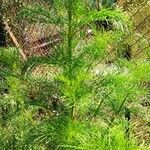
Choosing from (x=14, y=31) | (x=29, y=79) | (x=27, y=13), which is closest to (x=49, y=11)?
A: (x=27, y=13)

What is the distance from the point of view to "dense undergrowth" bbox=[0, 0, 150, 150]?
1928 mm

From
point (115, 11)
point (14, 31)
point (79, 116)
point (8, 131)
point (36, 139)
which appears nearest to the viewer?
point (115, 11)

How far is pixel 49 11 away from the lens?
1.98 m

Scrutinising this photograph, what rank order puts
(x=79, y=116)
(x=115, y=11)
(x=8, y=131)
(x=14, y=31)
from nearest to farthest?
1. (x=115, y=11)
2. (x=79, y=116)
3. (x=8, y=131)
4. (x=14, y=31)

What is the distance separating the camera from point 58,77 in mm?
2021

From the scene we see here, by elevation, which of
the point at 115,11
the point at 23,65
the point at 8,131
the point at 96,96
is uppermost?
the point at 115,11

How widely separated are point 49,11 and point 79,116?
0.57 meters

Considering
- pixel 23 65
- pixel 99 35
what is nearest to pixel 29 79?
pixel 23 65

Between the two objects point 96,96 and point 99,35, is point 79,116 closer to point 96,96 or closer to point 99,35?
point 96,96

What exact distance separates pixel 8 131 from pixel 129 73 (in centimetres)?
75

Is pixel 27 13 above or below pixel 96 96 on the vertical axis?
above

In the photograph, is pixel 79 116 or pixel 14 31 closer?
pixel 79 116

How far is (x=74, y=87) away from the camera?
2.01m

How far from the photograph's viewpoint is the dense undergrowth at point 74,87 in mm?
1928
